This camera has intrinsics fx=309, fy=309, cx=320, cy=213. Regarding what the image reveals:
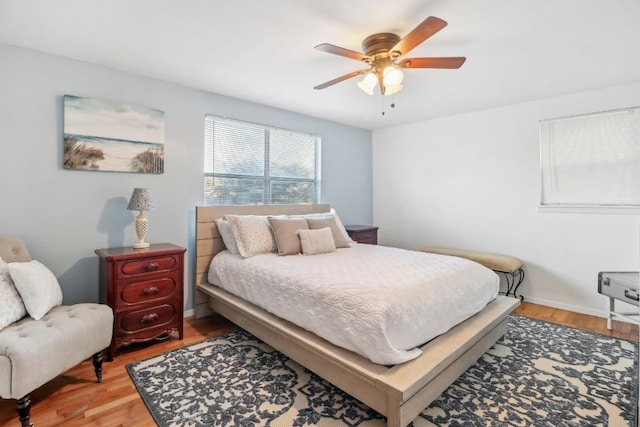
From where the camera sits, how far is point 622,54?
2484 mm

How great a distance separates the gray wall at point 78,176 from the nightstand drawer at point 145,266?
1.70 ft

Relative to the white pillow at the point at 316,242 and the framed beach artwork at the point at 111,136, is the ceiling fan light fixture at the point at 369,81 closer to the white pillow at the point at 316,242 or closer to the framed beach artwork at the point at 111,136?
the white pillow at the point at 316,242

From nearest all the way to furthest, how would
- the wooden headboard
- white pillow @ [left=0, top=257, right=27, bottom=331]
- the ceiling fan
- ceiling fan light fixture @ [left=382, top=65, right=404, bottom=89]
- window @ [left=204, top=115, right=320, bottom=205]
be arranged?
white pillow @ [left=0, top=257, right=27, bottom=331] < the ceiling fan < ceiling fan light fixture @ [left=382, top=65, right=404, bottom=89] < the wooden headboard < window @ [left=204, top=115, right=320, bottom=205]

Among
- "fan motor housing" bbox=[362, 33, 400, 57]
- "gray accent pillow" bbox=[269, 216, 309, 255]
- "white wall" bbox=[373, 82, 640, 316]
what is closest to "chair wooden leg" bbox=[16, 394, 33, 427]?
"gray accent pillow" bbox=[269, 216, 309, 255]

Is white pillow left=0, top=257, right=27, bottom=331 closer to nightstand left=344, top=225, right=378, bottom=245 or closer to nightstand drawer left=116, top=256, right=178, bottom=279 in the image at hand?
nightstand drawer left=116, top=256, right=178, bottom=279

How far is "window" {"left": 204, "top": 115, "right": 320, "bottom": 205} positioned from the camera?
350cm

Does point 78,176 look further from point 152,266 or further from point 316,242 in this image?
point 316,242

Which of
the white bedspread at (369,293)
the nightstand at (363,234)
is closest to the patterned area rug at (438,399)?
the white bedspread at (369,293)

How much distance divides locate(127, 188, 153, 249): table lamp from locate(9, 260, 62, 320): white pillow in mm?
732

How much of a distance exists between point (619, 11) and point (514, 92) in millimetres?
1493

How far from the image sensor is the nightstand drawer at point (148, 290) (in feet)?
8.04

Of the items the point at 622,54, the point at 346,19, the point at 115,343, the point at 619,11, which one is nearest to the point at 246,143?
the point at 346,19

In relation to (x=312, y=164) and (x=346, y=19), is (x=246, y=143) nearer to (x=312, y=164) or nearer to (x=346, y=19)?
(x=312, y=164)

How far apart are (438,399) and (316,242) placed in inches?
65.2
